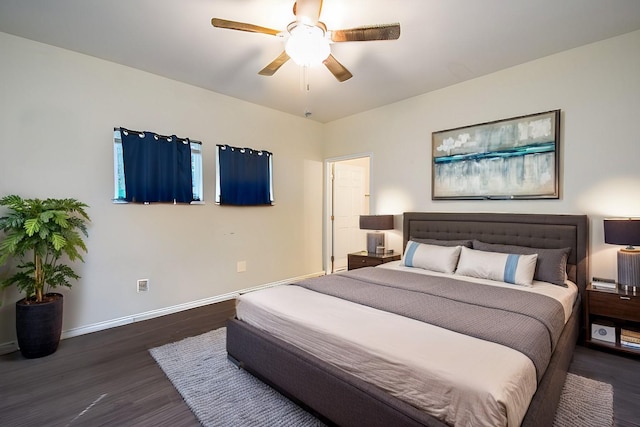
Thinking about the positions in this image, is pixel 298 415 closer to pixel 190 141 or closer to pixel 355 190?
pixel 190 141

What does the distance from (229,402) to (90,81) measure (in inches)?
130

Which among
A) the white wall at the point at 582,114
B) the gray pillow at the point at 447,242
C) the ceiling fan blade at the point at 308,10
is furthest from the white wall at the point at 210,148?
the ceiling fan blade at the point at 308,10

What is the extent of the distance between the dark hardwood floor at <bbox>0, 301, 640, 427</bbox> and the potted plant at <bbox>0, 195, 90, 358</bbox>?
0.69 feet

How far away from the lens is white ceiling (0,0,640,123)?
7.47ft

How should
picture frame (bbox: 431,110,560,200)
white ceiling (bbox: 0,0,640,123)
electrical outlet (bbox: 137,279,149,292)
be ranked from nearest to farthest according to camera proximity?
1. white ceiling (bbox: 0,0,640,123)
2. picture frame (bbox: 431,110,560,200)
3. electrical outlet (bbox: 137,279,149,292)

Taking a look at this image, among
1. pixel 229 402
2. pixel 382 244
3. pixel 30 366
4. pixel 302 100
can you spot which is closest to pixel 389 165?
pixel 382 244

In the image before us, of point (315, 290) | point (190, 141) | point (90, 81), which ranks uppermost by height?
point (90, 81)

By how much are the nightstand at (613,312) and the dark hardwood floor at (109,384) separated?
90mm

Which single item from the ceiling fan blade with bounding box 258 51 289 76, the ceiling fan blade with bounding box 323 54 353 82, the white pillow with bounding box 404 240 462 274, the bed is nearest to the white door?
the white pillow with bounding box 404 240 462 274

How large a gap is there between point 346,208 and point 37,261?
436 centimetres

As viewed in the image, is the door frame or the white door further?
the white door

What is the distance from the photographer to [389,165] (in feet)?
14.6

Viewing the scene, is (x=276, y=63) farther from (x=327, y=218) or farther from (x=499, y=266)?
(x=327, y=218)

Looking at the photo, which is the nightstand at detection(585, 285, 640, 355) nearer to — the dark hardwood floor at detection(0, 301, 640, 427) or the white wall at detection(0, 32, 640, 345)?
the dark hardwood floor at detection(0, 301, 640, 427)
